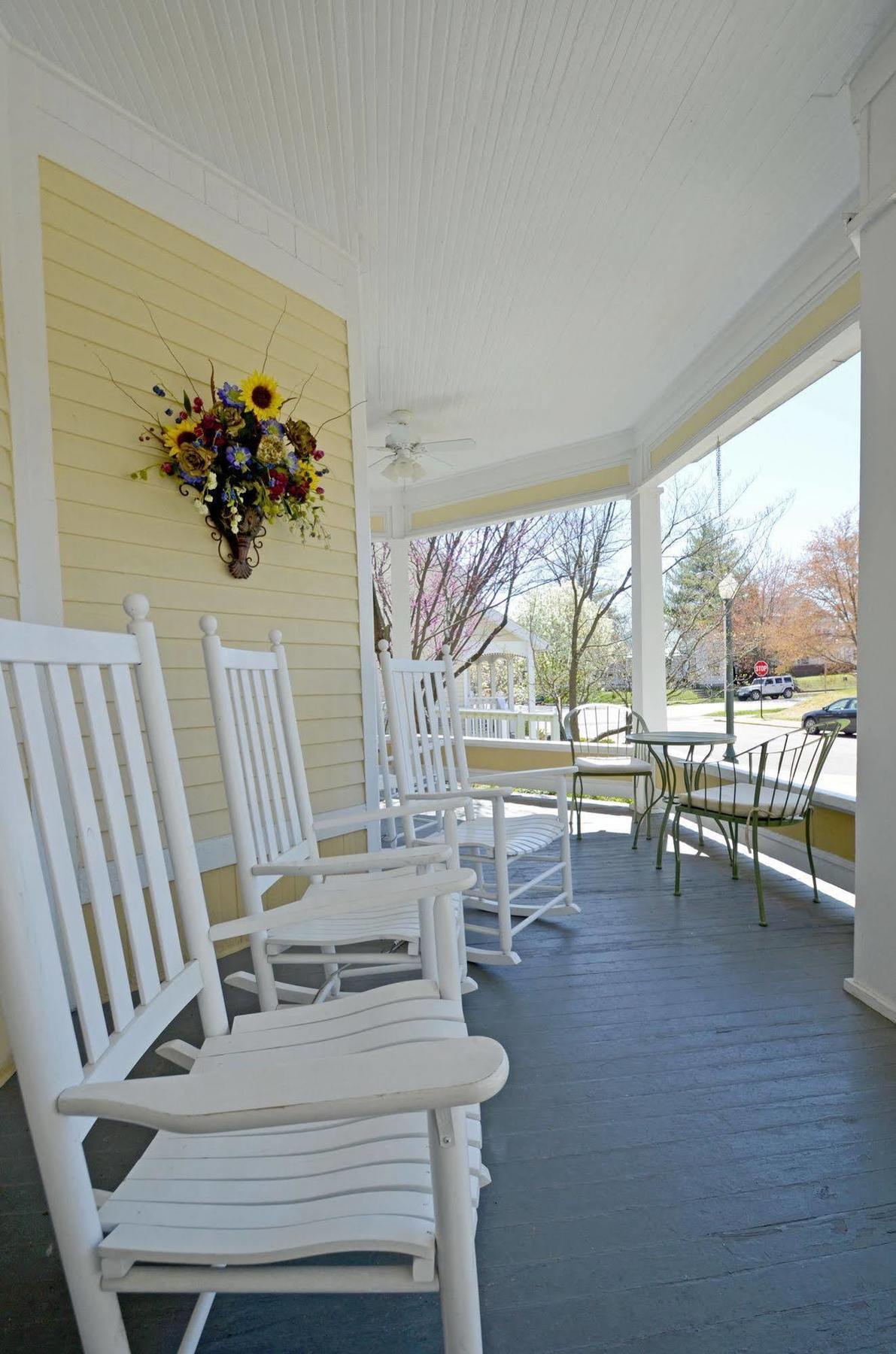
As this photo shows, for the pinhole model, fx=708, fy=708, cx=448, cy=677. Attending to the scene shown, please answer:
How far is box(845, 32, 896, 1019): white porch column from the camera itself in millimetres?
2004

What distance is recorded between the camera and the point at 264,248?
2.87 meters

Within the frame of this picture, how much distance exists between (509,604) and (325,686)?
5189 millimetres

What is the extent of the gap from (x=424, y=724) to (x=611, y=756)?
9.45 ft

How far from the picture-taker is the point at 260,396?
252 cm

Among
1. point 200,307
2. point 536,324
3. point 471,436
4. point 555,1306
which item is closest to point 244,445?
point 200,307

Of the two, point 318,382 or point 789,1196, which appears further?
point 318,382

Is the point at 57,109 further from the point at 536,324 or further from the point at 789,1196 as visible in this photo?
the point at 789,1196

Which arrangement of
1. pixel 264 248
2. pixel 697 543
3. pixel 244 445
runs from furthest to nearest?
pixel 697 543 < pixel 264 248 < pixel 244 445

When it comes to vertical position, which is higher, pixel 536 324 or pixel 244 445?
pixel 536 324

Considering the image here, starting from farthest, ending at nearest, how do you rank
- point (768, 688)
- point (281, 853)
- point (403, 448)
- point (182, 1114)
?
point (403, 448)
point (768, 688)
point (281, 853)
point (182, 1114)

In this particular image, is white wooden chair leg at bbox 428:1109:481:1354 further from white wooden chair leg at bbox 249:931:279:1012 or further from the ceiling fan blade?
the ceiling fan blade

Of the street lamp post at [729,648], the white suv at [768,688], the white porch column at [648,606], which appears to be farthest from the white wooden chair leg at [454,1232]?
the white porch column at [648,606]

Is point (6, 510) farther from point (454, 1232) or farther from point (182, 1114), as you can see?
point (454, 1232)

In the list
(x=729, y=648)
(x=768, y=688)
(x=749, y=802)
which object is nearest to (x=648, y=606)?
(x=729, y=648)
